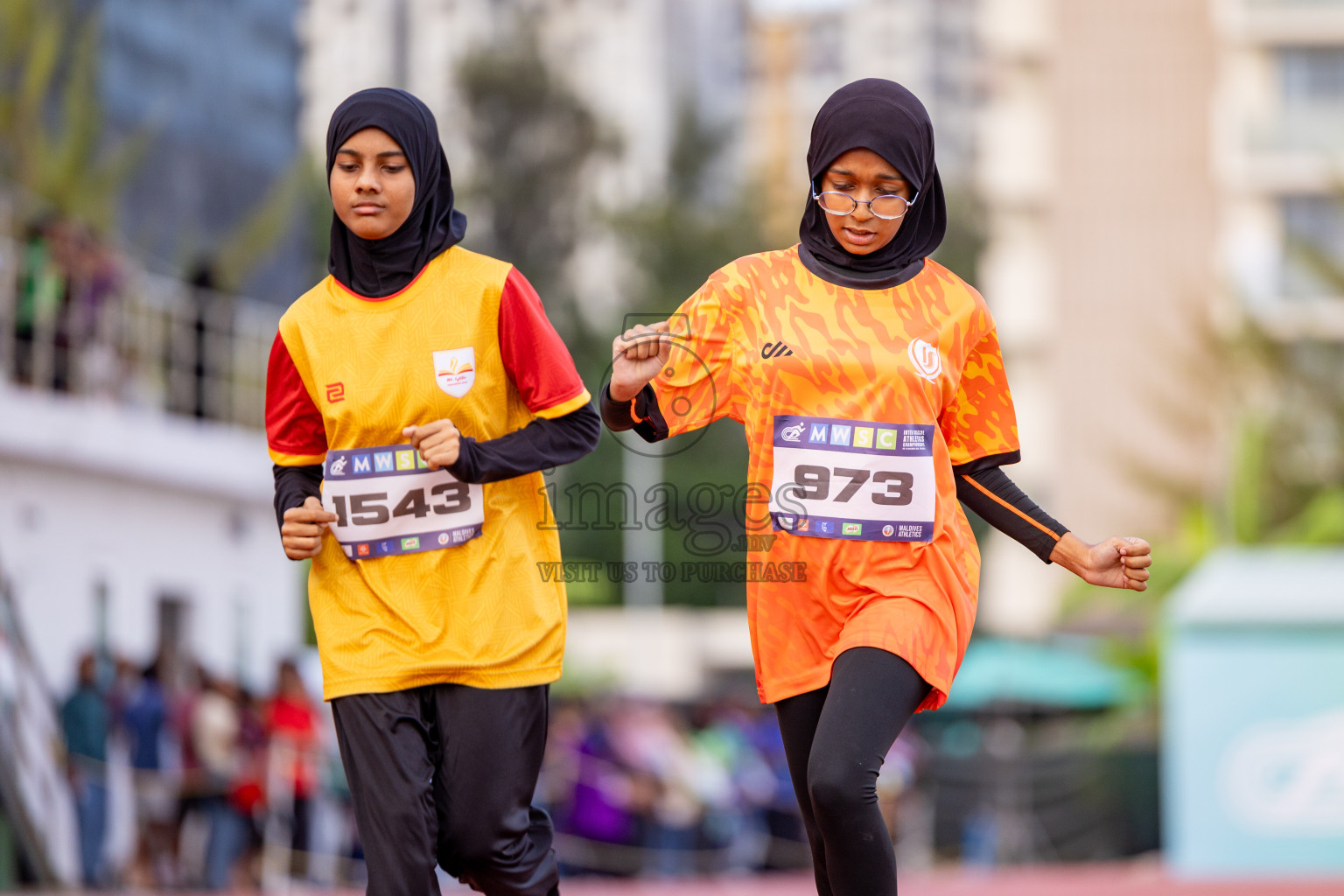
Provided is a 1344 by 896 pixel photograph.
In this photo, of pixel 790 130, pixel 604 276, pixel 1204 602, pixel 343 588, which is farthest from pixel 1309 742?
pixel 790 130

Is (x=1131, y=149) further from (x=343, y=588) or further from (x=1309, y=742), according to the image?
(x=343, y=588)

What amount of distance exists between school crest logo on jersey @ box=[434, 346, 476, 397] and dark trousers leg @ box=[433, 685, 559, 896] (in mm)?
696

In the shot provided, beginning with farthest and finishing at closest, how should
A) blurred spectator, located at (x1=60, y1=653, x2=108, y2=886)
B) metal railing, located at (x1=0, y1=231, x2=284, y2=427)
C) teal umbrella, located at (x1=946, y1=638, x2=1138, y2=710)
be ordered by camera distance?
teal umbrella, located at (x1=946, y1=638, x2=1138, y2=710), metal railing, located at (x1=0, y1=231, x2=284, y2=427), blurred spectator, located at (x1=60, y1=653, x2=108, y2=886)

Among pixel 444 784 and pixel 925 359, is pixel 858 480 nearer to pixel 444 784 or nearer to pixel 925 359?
pixel 925 359

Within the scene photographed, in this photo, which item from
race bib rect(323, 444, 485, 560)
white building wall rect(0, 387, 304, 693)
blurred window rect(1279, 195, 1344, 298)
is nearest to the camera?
race bib rect(323, 444, 485, 560)

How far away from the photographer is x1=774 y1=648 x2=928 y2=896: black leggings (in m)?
4.18

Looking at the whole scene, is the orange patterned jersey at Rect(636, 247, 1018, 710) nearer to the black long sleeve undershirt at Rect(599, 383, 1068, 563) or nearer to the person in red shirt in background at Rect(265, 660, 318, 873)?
the black long sleeve undershirt at Rect(599, 383, 1068, 563)

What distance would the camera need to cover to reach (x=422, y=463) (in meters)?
4.54

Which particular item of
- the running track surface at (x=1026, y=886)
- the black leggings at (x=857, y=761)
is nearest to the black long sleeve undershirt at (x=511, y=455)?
the black leggings at (x=857, y=761)

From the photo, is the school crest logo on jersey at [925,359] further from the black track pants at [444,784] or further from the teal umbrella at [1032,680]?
the teal umbrella at [1032,680]

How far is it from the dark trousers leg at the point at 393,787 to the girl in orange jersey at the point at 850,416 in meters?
0.81

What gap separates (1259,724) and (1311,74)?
33192 mm

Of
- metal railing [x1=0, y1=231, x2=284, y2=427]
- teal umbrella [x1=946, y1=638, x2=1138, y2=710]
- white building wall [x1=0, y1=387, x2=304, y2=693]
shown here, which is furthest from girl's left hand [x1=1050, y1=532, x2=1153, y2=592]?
teal umbrella [x1=946, y1=638, x2=1138, y2=710]

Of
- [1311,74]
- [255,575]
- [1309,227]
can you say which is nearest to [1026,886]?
[255,575]
